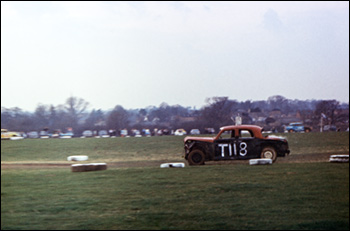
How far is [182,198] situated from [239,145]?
222 centimetres

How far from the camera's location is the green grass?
8.86m

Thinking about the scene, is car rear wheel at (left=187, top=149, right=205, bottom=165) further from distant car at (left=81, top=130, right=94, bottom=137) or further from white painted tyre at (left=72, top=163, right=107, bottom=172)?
distant car at (left=81, top=130, right=94, bottom=137)

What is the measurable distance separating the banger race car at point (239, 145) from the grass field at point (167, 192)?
0.74ft

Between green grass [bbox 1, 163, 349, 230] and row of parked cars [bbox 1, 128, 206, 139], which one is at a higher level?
row of parked cars [bbox 1, 128, 206, 139]

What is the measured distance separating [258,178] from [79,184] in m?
3.34

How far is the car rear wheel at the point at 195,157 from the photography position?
11.9 metres

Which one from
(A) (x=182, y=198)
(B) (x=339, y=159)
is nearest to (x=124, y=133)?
(A) (x=182, y=198)

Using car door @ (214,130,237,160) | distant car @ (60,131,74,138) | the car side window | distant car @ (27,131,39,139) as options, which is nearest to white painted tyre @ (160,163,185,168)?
car door @ (214,130,237,160)

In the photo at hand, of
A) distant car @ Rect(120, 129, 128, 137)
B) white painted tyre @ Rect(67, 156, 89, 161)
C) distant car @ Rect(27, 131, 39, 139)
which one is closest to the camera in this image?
distant car @ Rect(120, 129, 128, 137)

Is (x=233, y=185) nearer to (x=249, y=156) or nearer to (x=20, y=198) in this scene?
(x=249, y=156)

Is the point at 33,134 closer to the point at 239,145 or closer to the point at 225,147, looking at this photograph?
the point at 225,147

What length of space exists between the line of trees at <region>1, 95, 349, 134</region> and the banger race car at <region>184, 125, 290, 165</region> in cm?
49

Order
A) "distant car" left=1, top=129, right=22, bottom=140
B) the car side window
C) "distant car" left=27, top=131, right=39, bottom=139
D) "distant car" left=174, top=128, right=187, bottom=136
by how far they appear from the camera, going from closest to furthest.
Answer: "distant car" left=174, top=128, right=187, bottom=136 < "distant car" left=27, top=131, right=39, bottom=139 < "distant car" left=1, top=129, right=22, bottom=140 < the car side window

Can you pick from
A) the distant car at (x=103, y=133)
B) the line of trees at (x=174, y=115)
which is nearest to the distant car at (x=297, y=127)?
the line of trees at (x=174, y=115)
